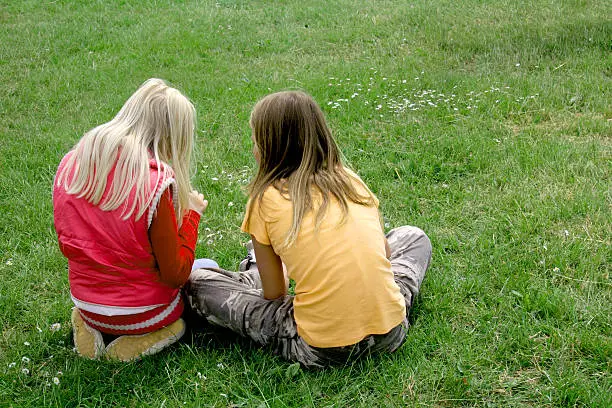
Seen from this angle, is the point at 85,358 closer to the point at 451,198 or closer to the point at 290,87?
the point at 451,198

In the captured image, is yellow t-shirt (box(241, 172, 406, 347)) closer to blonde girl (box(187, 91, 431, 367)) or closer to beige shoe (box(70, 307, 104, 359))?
blonde girl (box(187, 91, 431, 367))

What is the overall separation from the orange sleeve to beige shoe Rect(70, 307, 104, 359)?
389 mm

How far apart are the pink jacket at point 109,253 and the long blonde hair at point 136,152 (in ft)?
0.12

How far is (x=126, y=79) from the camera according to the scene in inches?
259

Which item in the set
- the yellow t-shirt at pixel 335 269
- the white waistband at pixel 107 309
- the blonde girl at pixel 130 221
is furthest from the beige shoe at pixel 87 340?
the yellow t-shirt at pixel 335 269

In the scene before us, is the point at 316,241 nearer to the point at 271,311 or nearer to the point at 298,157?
the point at 298,157

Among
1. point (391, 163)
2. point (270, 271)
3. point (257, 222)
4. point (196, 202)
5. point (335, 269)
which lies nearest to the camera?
point (335, 269)

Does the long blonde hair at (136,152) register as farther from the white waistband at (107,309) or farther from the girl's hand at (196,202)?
the white waistband at (107,309)

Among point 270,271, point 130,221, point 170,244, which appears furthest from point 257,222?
point 130,221

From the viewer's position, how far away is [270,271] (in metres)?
2.87

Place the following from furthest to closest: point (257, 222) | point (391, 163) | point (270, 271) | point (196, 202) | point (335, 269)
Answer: point (391, 163)
point (196, 202)
point (270, 271)
point (257, 222)
point (335, 269)

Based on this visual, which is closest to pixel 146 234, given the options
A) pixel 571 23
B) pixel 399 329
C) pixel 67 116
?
pixel 399 329

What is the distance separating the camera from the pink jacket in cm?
270

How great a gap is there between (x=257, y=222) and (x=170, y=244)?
38 centimetres
